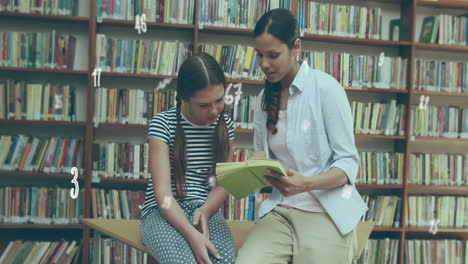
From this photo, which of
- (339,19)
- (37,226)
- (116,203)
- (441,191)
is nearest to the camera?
(37,226)

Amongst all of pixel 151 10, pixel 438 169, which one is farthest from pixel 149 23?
pixel 438 169

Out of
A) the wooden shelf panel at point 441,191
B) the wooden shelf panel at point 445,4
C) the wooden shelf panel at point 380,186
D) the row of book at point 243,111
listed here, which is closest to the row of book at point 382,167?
the wooden shelf panel at point 380,186

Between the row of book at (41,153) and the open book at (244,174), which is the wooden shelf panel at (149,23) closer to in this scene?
the row of book at (41,153)

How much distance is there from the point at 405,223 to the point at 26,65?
8.81 ft

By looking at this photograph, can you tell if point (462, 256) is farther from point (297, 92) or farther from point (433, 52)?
point (297, 92)

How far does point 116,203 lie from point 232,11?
1.44 metres

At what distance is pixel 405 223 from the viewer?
3213mm

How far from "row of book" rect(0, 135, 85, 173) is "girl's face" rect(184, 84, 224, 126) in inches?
63.9

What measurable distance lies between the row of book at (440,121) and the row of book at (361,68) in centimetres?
23

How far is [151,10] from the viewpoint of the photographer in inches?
117

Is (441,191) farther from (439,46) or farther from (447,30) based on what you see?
(447,30)

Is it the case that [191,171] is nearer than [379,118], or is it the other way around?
[191,171]

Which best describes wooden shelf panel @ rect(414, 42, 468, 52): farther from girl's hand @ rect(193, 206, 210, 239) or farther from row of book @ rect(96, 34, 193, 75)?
girl's hand @ rect(193, 206, 210, 239)

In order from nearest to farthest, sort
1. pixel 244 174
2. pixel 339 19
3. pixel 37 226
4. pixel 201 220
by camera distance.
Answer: pixel 244 174 → pixel 201 220 → pixel 37 226 → pixel 339 19
